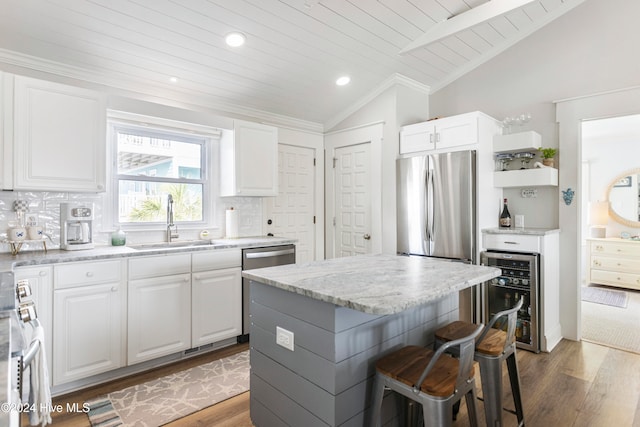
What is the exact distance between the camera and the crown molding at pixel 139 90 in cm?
272

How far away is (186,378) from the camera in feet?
8.94

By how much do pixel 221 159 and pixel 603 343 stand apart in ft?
14.0

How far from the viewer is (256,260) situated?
11.3ft

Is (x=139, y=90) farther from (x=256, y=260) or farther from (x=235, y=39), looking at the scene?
(x=256, y=260)

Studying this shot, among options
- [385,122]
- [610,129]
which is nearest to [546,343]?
[385,122]

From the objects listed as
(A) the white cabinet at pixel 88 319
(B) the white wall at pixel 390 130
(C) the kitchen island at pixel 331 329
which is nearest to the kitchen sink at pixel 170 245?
(A) the white cabinet at pixel 88 319

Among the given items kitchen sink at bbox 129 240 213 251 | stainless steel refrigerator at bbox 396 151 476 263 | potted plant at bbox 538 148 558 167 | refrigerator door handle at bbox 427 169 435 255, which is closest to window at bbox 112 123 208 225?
kitchen sink at bbox 129 240 213 251

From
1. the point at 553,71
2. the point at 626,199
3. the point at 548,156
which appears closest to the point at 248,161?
the point at 548,156

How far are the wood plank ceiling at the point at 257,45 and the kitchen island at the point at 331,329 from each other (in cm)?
209

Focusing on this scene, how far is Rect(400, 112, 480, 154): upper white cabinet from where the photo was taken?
11.5 feet

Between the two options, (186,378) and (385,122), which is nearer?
(186,378)

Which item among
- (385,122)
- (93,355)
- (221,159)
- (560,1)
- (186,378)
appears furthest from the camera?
(385,122)

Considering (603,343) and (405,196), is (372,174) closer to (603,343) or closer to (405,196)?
(405,196)

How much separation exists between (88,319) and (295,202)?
2.67 m
